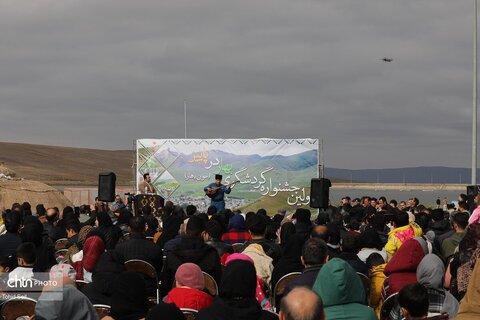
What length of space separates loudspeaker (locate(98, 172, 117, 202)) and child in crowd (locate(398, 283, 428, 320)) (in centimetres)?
1569

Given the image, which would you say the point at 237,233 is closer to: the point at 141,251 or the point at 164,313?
the point at 141,251

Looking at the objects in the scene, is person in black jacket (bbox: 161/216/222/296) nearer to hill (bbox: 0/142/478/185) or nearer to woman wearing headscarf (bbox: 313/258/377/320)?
woman wearing headscarf (bbox: 313/258/377/320)

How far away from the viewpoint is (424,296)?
487 centimetres

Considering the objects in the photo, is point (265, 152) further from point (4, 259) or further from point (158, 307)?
point (158, 307)

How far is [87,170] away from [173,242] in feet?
522

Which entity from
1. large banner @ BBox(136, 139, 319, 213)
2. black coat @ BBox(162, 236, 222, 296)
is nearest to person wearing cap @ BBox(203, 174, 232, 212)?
large banner @ BBox(136, 139, 319, 213)

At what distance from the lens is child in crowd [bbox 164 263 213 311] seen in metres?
5.66

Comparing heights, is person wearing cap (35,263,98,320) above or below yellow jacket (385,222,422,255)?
below

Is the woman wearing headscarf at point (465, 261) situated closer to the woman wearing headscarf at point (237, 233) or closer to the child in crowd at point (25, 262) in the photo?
the child in crowd at point (25, 262)

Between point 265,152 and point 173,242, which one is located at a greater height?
point 265,152

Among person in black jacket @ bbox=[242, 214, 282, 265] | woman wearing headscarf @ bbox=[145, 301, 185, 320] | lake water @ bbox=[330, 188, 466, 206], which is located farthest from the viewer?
lake water @ bbox=[330, 188, 466, 206]

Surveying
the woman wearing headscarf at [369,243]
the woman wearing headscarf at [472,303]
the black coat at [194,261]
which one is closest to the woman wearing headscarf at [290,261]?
the black coat at [194,261]

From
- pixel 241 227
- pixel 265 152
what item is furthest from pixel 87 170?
pixel 241 227

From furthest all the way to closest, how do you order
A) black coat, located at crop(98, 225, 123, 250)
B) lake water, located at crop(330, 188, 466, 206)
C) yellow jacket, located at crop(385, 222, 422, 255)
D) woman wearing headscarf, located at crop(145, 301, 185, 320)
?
lake water, located at crop(330, 188, 466, 206) → black coat, located at crop(98, 225, 123, 250) → yellow jacket, located at crop(385, 222, 422, 255) → woman wearing headscarf, located at crop(145, 301, 185, 320)
